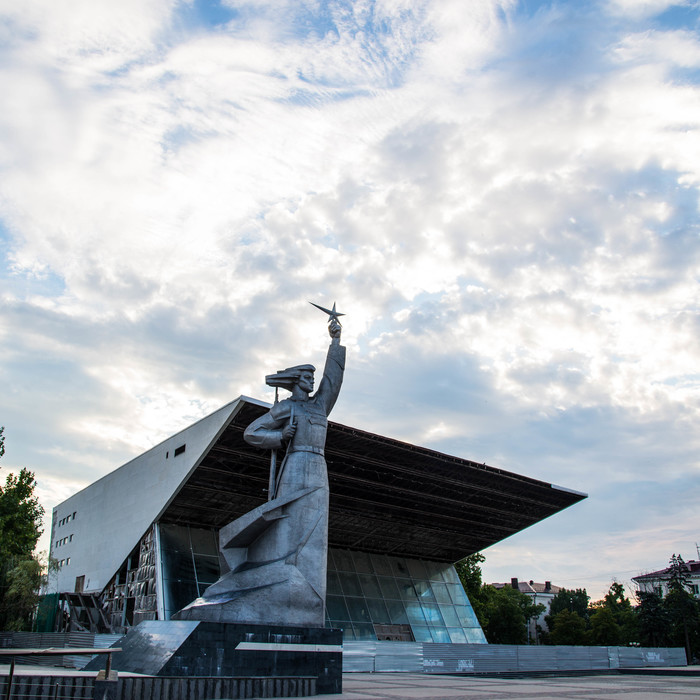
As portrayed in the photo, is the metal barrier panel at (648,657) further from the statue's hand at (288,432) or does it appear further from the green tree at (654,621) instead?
the statue's hand at (288,432)

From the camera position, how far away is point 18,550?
34188 mm

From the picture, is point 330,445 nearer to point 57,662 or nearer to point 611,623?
point 57,662

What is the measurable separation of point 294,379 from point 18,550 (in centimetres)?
2673

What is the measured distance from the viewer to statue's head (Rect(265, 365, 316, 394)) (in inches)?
589

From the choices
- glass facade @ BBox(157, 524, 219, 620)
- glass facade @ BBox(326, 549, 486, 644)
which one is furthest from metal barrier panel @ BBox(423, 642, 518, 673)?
glass facade @ BBox(157, 524, 219, 620)

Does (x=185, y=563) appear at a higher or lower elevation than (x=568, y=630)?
higher

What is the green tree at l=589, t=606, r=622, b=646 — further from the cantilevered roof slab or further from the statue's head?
the statue's head

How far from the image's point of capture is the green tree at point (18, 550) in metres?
31.7

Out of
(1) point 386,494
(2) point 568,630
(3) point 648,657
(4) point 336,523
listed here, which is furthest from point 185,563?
(2) point 568,630

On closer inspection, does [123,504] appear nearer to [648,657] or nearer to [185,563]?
[185,563]

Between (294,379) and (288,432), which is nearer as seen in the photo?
(288,432)

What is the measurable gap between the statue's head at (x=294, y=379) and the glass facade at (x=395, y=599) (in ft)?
68.6

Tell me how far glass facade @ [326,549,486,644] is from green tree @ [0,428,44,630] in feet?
48.9

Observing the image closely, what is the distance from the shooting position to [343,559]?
3603cm
